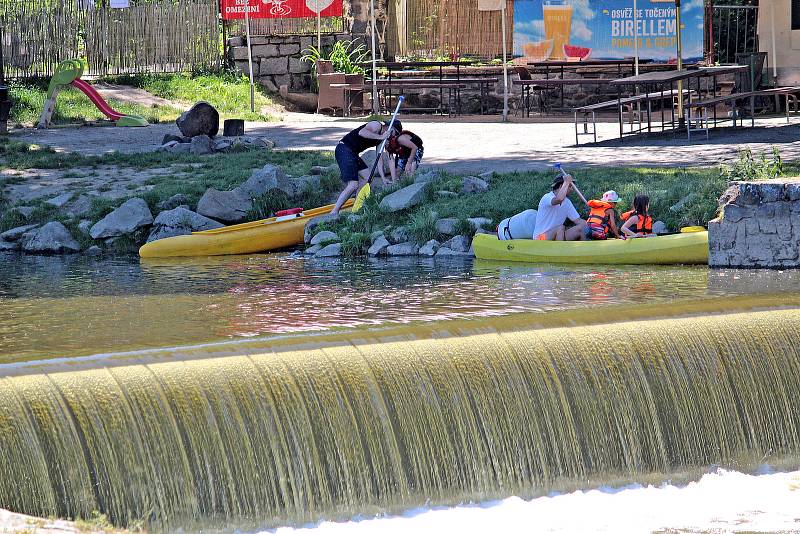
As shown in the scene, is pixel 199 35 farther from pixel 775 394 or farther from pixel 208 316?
pixel 775 394

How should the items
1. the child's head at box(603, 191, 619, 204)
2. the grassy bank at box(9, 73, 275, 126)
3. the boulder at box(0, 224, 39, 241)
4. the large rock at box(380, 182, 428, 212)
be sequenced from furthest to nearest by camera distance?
the grassy bank at box(9, 73, 275, 126), the boulder at box(0, 224, 39, 241), the large rock at box(380, 182, 428, 212), the child's head at box(603, 191, 619, 204)

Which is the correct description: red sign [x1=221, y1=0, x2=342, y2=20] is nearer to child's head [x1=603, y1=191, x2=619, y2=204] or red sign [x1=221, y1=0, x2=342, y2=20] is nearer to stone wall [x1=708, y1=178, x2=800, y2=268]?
child's head [x1=603, y1=191, x2=619, y2=204]

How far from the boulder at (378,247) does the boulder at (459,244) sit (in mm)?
655

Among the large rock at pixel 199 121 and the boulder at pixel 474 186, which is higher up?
the large rock at pixel 199 121

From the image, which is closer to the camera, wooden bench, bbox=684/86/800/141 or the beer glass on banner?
wooden bench, bbox=684/86/800/141

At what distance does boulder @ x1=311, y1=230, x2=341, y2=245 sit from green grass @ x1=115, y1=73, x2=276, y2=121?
11.3 m

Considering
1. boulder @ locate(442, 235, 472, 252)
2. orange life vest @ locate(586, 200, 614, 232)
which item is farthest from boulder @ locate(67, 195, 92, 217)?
orange life vest @ locate(586, 200, 614, 232)

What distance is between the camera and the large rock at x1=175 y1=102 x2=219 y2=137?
20.0 meters

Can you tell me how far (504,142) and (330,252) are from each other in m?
6.50

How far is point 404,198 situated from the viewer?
14609 mm

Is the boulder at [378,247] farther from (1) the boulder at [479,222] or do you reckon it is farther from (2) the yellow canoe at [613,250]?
(2) the yellow canoe at [613,250]

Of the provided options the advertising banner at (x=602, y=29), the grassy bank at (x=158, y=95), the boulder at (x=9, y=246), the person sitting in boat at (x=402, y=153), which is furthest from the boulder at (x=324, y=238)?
the advertising banner at (x=602, y=29)

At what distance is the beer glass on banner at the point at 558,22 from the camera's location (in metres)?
25.9

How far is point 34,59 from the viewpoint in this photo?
27375 mm
